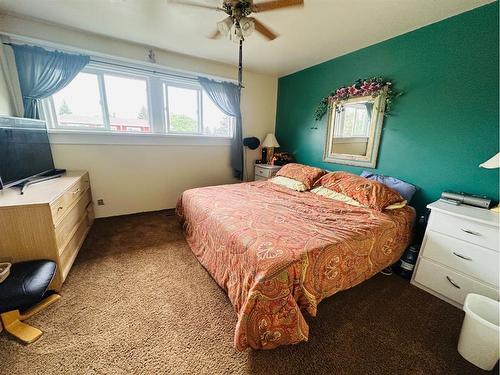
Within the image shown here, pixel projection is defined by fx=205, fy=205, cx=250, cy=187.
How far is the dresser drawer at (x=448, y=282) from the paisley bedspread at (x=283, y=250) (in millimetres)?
212

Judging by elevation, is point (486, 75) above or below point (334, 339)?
above

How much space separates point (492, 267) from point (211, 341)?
1.95 metres

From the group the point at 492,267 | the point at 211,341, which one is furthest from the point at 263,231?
the point at 492,267

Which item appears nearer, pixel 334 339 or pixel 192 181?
pixel 334 339

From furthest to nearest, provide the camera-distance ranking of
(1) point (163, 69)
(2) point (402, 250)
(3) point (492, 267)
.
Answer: (1) point (163, 69), (2) point (402, 250), (3) point (492, 267)

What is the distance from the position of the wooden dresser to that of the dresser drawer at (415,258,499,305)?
9.69ft

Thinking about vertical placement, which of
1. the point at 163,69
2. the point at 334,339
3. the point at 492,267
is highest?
the point at 163,69

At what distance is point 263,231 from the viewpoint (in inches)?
56.4

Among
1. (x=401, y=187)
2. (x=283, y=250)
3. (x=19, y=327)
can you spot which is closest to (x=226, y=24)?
(x=283, y=250)

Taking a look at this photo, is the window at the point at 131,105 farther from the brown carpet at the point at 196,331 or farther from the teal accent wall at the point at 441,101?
the teal accent wall at the point at 441,101

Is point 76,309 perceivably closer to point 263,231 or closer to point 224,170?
point 263,231

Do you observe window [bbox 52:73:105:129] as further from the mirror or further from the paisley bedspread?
the mirror

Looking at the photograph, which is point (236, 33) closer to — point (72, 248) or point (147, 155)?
point (147, 155)


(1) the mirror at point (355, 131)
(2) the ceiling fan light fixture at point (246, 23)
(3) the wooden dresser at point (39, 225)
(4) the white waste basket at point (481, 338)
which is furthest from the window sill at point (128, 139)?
(4) the white waste basket at point (481, 338)
